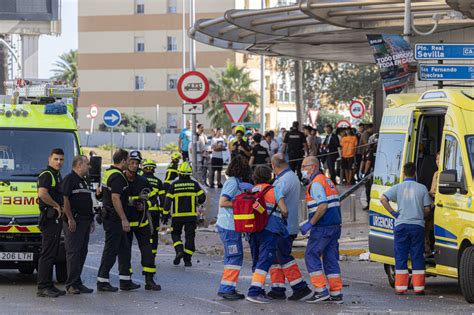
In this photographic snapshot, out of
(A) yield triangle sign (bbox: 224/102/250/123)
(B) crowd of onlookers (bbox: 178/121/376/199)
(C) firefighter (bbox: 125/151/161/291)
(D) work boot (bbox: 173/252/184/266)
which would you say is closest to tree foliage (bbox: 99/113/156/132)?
(B) crowd of onlookers (bbox: 178/121/376/199)

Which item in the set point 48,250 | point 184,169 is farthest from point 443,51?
point 48,250

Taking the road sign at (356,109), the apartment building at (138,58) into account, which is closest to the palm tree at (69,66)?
the apartment building at (138,58)

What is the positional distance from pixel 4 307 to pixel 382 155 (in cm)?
557

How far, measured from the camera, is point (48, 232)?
1395 centimetres

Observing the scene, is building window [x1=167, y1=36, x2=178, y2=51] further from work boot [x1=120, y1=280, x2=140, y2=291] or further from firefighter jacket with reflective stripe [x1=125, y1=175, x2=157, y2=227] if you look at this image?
work boot [x1=120, y1=280, x2=140, y2=291]

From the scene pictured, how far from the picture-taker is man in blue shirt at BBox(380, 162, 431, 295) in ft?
45.7

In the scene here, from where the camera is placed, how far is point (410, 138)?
14734 mm

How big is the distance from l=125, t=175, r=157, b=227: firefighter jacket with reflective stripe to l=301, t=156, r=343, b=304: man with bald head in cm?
238

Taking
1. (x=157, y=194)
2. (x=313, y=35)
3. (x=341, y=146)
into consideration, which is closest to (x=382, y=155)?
(x=157, y=194)

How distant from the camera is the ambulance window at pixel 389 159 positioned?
14.9m

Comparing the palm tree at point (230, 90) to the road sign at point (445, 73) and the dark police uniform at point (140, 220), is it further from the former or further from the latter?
the dark police uniform at point (140, 220)

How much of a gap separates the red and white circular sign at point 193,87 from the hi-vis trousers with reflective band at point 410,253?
10.9 m

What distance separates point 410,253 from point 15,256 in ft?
16.5

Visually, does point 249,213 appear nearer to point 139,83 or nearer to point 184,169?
point 184,169
